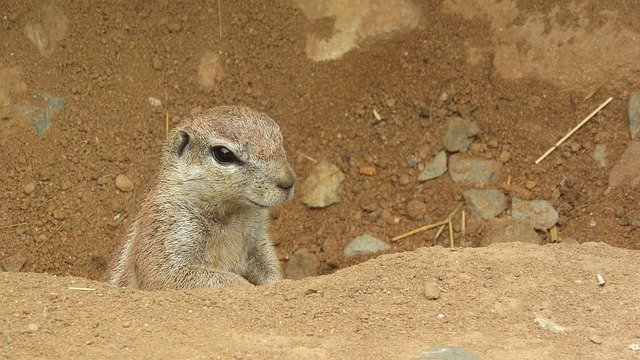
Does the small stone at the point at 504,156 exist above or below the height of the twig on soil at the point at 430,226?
above

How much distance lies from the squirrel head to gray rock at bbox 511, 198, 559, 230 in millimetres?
2816

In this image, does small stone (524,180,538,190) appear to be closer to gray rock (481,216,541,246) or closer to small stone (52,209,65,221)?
gray rock (481,216,541,246)

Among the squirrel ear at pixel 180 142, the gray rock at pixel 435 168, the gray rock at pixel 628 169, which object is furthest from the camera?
the gray rock at pixel 435 168

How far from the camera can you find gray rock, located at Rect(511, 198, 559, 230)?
8.31m

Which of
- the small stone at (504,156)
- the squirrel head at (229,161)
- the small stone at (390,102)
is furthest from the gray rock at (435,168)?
the squirrel head at (229,161)

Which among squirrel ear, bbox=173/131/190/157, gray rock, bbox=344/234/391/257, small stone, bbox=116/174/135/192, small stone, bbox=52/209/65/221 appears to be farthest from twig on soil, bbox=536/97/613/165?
small stone, bbox=52/209/65/221

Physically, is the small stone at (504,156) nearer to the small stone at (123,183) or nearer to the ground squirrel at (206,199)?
the ground squirrel at (206,199)

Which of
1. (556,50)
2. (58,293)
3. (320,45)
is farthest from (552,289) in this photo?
(320,45)

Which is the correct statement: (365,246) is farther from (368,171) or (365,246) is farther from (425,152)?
(425,152)

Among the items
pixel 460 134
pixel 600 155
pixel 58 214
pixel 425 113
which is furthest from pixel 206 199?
pixel 600 155

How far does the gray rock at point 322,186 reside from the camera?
29.6ft

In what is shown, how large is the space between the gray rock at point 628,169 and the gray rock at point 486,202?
3.36 ft

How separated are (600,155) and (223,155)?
373 cm

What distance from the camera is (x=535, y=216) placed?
840cm
